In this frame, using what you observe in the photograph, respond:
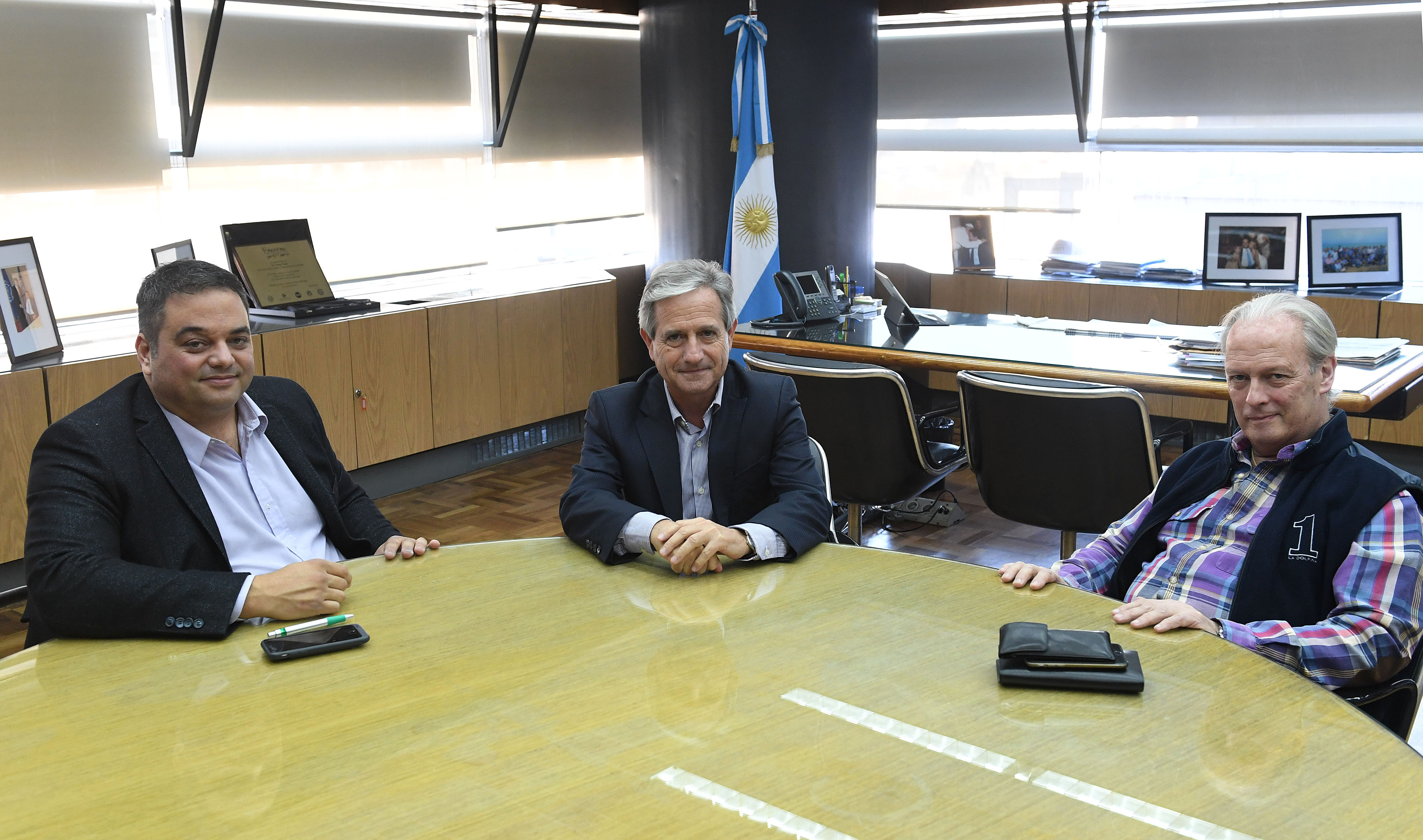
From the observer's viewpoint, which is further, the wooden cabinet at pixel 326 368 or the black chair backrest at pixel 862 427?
the wooden cabinet at pixel 326 368

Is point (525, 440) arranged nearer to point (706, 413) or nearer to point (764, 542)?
point (706, 413)

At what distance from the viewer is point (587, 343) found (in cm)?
654

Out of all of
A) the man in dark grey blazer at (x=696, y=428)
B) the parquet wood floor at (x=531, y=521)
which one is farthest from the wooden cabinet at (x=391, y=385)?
the man in dark grey blazer at (x=696, y=428)

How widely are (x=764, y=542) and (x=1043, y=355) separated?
2.18 m

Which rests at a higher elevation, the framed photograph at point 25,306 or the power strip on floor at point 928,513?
the framed photograph at point 25,306

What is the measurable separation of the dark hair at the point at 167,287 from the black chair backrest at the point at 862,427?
1.84 m

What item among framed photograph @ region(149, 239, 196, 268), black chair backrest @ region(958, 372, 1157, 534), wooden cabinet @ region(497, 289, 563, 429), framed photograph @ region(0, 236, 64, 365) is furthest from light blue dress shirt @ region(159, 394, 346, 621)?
wooden cabinet @ region(497, 289, 563, 429)

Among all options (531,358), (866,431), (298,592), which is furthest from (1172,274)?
(298,592)

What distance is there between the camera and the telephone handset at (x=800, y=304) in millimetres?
Result: 4895

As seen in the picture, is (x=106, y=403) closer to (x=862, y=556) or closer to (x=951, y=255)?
(x=862, y=556)

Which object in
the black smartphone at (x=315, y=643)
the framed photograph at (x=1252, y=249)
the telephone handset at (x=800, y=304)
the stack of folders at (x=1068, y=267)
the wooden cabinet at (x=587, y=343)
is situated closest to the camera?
the black smartphone at (x=315, y=643)

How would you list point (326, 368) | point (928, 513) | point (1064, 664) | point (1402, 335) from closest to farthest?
point (1064, 664)
point (928, 513)
point (326, 368)
point (1402, 335)

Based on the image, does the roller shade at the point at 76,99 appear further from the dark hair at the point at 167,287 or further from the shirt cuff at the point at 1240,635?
the shirt cuff at the point at 1240,635

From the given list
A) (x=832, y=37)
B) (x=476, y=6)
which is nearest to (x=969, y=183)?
(x=832, y=37)
